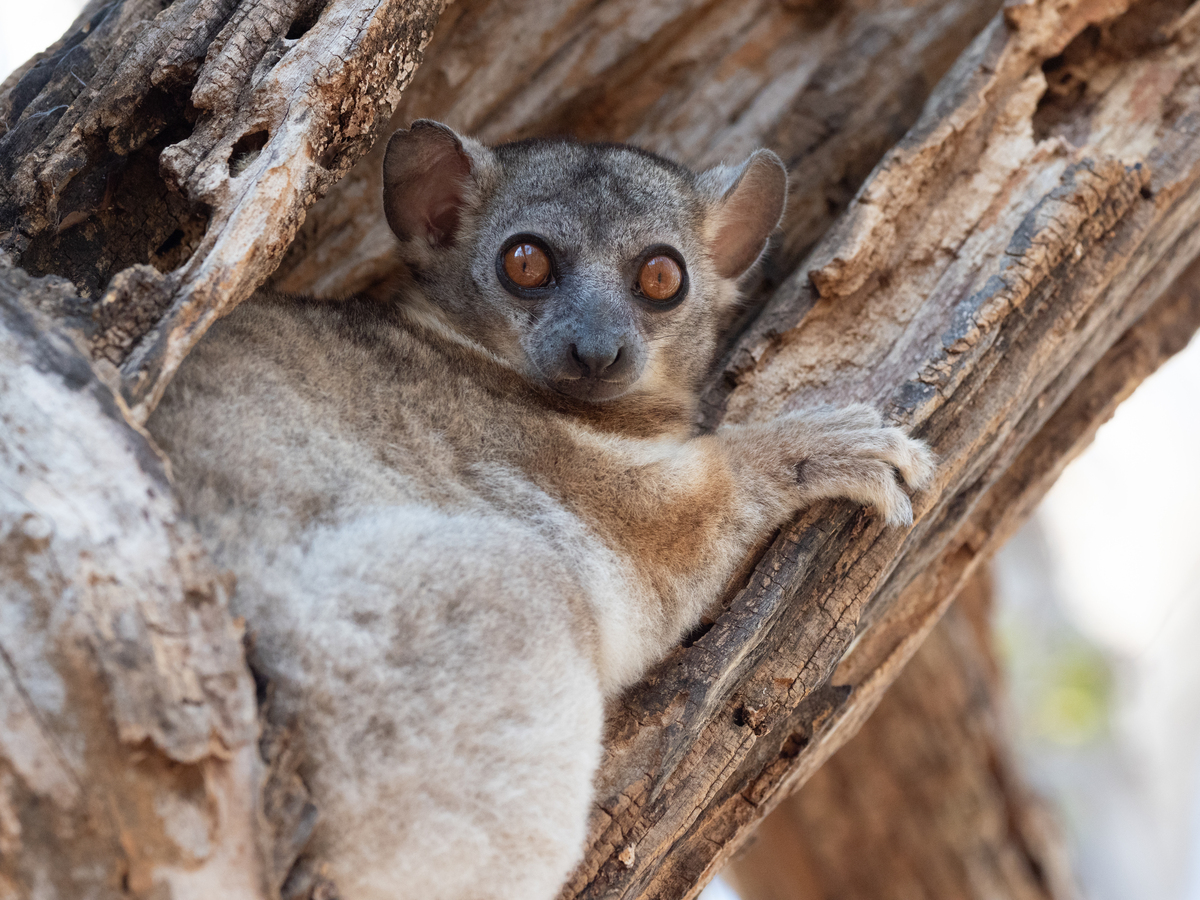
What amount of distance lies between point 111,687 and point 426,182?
7.31ft

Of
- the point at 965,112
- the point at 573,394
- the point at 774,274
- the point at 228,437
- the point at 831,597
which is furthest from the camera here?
the point at 774,274

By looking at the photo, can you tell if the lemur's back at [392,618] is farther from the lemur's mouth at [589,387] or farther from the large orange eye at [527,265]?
the large orange eye at [527,265]

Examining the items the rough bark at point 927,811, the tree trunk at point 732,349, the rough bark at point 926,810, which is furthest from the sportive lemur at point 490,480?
the rough bark at point 927,811

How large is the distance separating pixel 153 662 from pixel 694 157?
11.3ft

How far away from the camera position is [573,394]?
3176 mm

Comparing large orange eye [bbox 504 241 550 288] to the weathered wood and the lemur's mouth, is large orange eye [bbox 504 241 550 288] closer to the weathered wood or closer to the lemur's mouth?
the lemur's mouth

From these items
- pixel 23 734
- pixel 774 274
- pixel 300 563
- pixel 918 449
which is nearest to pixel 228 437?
pixel 300 563

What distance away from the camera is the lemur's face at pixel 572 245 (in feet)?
10.7

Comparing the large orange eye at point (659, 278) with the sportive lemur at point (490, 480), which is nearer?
the sportive lemur at point (490, 480)

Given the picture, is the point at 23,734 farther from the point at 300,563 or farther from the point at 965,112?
the point at 965,112

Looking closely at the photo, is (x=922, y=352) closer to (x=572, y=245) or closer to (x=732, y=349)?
(x=732, y=349)

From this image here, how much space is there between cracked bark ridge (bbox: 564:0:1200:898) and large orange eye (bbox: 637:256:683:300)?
0.34 metres

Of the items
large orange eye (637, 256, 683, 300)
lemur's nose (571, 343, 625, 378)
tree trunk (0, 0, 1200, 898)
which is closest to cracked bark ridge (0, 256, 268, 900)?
tree trunk (0, 0, 1200, 898)

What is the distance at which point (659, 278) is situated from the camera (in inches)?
138
